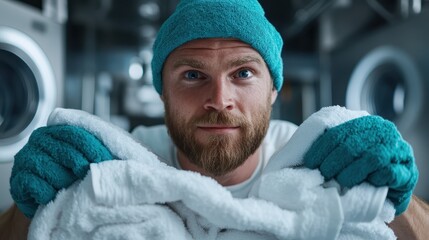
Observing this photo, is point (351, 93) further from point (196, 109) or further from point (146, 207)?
point (146, 207)

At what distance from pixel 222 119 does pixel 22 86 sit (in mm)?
1108

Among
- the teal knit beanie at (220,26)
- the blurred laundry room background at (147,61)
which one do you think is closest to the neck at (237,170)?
the teal knit beanie at (220,26)

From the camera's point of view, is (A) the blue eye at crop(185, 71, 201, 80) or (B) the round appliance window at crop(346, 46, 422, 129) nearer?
(A) the blue eye at crop(185, 71, 201, 80)

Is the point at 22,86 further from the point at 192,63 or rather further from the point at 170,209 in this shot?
the point at 170,209

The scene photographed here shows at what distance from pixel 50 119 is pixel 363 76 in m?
1.83

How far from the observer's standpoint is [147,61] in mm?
2805

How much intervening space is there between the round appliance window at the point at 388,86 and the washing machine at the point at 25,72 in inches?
58.3

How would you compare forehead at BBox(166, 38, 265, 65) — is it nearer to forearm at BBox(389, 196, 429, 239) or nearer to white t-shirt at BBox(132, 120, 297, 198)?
white t-shirt at BBox(132, 120, 297, 198)

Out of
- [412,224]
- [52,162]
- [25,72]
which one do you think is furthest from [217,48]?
[25,72]

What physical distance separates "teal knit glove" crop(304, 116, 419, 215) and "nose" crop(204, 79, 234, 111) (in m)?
0.21

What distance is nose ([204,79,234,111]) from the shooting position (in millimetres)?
840

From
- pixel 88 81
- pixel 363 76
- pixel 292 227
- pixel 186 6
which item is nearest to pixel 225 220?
pixel 292 227

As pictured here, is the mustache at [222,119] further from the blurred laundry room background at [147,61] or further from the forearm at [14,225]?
the blurred laundry room background at [147,61]

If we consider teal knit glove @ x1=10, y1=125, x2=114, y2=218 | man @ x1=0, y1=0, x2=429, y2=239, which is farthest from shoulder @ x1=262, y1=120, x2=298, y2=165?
teal knit glove @ x1=10, y1=125, x2=114, y2=218
